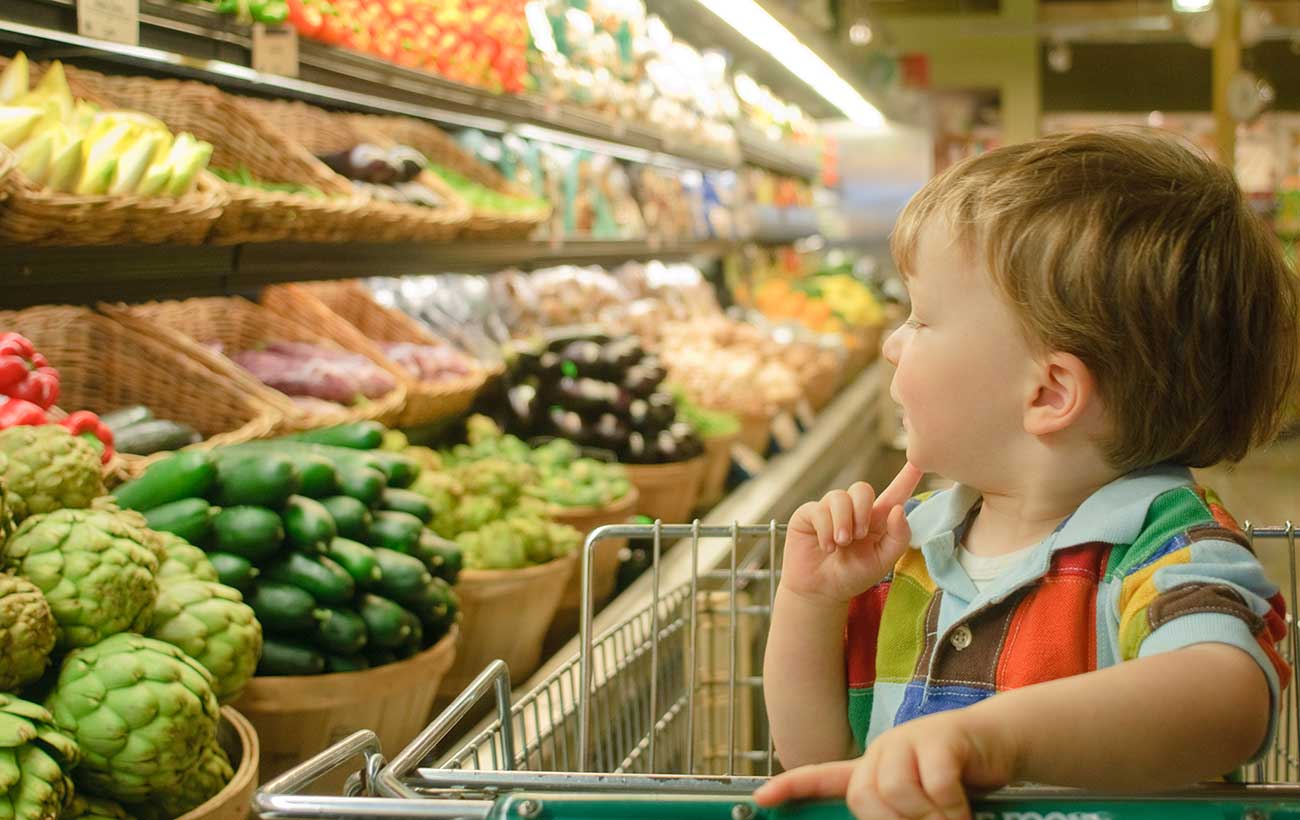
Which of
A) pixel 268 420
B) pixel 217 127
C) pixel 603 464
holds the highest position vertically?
pixel 217 127

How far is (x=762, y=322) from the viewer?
701 cm

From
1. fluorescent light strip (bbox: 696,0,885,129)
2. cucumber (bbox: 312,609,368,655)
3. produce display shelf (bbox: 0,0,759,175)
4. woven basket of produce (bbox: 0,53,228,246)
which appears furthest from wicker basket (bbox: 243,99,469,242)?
fluorescent light strip (bbox: 696,0,885,129)

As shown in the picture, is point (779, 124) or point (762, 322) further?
point (779, 124)

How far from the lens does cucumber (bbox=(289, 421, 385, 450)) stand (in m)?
2.55

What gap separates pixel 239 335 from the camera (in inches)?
128

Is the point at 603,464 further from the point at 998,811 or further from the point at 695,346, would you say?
the point at 998,811

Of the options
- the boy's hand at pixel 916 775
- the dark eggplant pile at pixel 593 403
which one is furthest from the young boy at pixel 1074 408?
the dark eggplant pile at pixel 593 403

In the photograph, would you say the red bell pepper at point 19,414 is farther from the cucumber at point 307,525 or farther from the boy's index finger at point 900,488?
the boy's index finger at point 900,488

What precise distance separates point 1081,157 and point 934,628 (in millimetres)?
450

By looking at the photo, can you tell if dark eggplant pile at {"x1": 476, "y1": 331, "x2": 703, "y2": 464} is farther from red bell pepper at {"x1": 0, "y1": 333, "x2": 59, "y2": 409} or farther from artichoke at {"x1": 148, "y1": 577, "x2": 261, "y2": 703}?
artichoke at {"x1": 148, "y1": 577, "x2": 261, "y2": 703}

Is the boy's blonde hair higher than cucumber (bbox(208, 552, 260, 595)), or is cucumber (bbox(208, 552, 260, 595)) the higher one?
the boy's blonde hair

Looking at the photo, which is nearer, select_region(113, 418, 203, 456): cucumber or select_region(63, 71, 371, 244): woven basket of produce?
select_region(113, 418, 203, 456): cucumber

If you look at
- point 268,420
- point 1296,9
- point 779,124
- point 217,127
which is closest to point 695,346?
point 217,127

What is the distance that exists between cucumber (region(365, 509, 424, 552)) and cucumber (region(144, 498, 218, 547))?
0.33 meters
